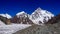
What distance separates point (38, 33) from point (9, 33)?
4.33ft

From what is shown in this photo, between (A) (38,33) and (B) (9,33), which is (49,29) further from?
(B) (9,33)

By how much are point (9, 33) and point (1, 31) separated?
307mm

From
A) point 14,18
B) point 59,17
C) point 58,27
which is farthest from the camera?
point 14,18

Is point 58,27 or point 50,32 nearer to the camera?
point 50,32

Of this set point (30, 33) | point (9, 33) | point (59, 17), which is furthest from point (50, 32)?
point (9, 33)

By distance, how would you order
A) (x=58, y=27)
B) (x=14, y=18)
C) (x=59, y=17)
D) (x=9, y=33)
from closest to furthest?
(x=58, y=27), (x=59, y=17), (x=9, y=33), (x=14, y=18)

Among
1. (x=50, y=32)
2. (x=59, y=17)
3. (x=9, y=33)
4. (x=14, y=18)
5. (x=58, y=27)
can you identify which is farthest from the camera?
(x=14, y=18)

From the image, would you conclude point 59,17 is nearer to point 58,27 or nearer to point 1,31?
point 58,27

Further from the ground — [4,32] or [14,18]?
[14,18]

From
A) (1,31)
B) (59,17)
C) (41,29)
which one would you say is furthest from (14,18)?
(41,29)

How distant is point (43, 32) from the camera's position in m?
3.13

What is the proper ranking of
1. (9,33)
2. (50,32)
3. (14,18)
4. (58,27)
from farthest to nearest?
(14,18)
(9,33)
(58,27)
(50,32)

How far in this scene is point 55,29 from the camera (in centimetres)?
322

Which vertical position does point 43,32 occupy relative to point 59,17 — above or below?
below
